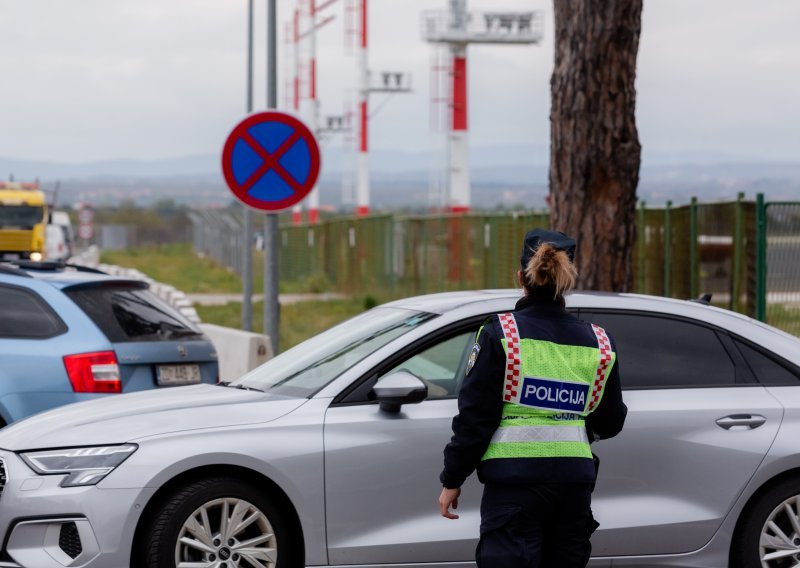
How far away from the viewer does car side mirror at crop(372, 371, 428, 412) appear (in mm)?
5820

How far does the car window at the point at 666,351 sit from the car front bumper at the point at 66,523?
2189 mm

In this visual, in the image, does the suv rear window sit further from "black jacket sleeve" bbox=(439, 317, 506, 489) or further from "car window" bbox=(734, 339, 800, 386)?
"black jacket sleeve" bbox=(439, 317, 506, 489)

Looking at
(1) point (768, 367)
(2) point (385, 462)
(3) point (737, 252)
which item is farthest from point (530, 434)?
(3) point (737, 252)

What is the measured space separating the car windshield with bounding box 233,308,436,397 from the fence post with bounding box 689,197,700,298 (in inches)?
301

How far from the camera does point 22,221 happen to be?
48.4 metres

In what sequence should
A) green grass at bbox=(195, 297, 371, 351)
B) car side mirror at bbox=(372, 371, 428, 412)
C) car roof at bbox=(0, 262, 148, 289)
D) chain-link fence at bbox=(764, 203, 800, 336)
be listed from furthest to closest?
green grass at bbox=(195, 297, 371, 351) → chain-link fence at bbox=(764, 203, 800, 336) → car roof at bbox=(0, 262, 148, 289) → car side mirror at bbox=(372, 371, 428, 412)

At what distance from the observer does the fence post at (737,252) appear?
1340 centimetres

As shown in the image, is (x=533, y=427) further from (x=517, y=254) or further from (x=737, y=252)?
(x=517, y=254)

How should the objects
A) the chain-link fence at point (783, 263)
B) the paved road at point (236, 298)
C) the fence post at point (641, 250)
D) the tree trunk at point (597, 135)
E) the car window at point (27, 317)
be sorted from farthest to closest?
1. the paved road at point (236, 298)
2. the fence post at point (641, 250)
3. the chain-link fence at point (783, 263)
4. the tree trunk at point (597, 135)
5. the car window at point (27, 317)

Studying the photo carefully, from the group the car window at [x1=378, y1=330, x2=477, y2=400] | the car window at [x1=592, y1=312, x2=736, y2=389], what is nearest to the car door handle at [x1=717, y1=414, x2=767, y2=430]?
the car window at [x1=592, y1=312, x2=736, y2=389]

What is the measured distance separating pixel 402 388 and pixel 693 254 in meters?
9.07

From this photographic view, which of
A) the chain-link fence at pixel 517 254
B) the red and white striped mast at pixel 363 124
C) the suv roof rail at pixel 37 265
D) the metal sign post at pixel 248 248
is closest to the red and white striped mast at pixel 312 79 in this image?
the red and white striped mast at pixel 363 124

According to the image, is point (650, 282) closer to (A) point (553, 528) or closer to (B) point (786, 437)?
(B) point (786, 437)

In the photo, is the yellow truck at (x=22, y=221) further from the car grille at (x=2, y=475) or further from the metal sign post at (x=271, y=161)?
the car grille at (x=2, y=475)
